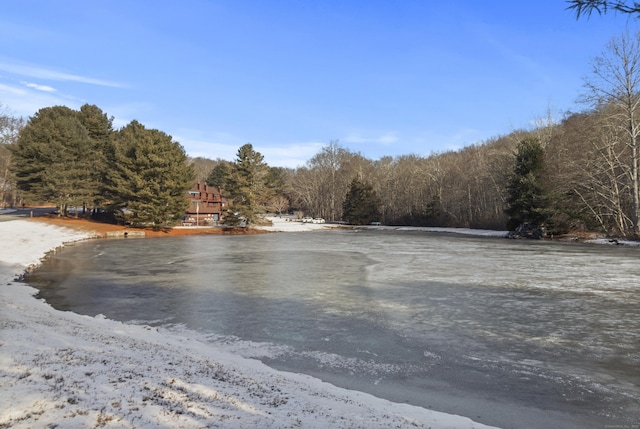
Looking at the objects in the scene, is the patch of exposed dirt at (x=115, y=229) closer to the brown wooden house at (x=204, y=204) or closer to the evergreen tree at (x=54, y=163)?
the evergreen tree at (x=54, y=163)

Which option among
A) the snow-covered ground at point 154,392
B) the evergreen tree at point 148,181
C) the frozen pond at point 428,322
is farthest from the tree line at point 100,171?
the snow-covered ground at point 154,392

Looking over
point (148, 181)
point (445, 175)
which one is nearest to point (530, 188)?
point (445, 175)

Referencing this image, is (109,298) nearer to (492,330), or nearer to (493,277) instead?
(492,330)

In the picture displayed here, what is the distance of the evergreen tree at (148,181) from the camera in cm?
4581

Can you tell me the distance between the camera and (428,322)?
9.68 metres

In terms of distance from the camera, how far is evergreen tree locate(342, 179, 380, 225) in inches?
2852

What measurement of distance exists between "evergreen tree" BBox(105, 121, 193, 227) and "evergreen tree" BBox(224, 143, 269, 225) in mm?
6049

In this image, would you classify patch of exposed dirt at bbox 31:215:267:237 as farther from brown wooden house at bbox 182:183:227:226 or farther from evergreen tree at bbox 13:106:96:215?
brown wooden house at bbox 182:183:227:226

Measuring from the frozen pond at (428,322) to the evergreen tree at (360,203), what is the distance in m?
52.3

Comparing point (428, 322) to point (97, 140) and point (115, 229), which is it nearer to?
point (115, 229)

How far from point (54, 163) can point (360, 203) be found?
4539cm

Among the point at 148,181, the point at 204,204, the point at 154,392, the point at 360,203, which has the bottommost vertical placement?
the point at 154,392

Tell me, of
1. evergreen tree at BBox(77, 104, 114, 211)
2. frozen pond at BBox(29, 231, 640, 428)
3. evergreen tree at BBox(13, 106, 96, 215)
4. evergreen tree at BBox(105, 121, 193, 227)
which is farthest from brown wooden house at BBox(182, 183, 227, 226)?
frozen pond at BBox(29, 231, 640, 428)

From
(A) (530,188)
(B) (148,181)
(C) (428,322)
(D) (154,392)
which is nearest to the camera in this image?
(D) (154,392)
